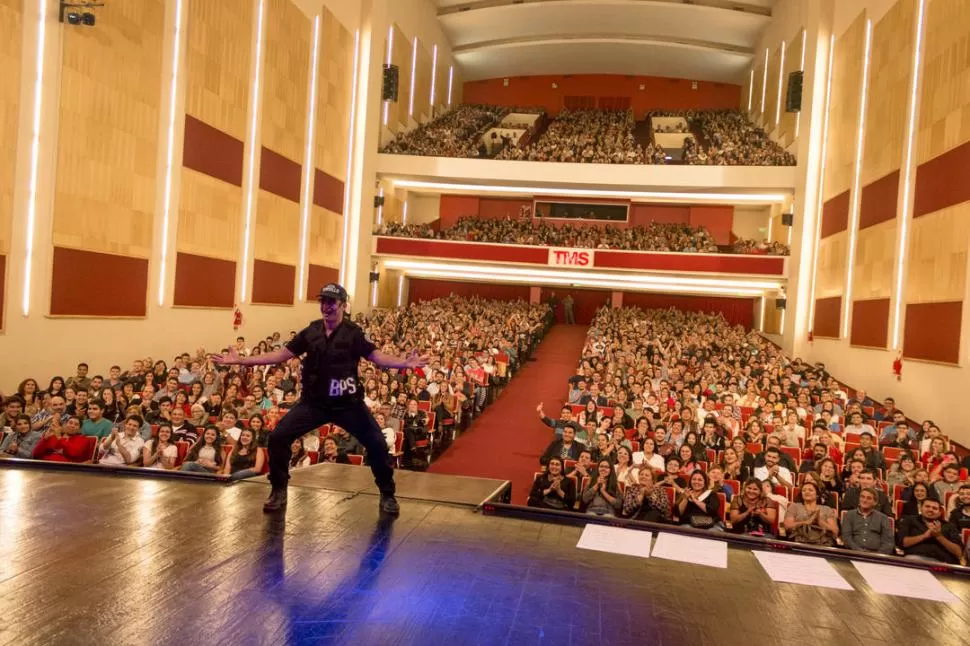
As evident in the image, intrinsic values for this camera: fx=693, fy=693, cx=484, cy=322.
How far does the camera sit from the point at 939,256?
903 centimetres

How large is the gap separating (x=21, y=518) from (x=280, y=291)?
443 inches

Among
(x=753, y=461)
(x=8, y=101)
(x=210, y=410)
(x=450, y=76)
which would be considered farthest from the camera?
(x=450, y=76)

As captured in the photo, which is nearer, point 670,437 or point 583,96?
point 670,437

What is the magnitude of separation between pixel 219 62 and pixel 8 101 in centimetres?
438

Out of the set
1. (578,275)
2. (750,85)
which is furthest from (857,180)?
(750,85)

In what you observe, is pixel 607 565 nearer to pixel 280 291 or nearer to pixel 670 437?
pixel 670 437

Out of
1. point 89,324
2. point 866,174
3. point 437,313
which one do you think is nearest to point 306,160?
point 437,313

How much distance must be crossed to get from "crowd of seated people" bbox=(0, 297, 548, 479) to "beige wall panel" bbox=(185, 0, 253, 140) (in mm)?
Answer: 3942

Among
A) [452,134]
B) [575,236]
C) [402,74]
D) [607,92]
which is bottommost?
[575,236]

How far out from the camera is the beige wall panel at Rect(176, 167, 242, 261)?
11195mm

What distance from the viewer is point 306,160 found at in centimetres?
1494

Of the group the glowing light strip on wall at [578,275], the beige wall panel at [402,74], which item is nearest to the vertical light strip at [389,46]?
the beige wall panel at [402,74]

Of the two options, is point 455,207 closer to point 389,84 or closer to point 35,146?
point 389,84

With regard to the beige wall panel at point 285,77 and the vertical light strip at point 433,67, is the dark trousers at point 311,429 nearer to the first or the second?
the beige wall panel at point 285,77
